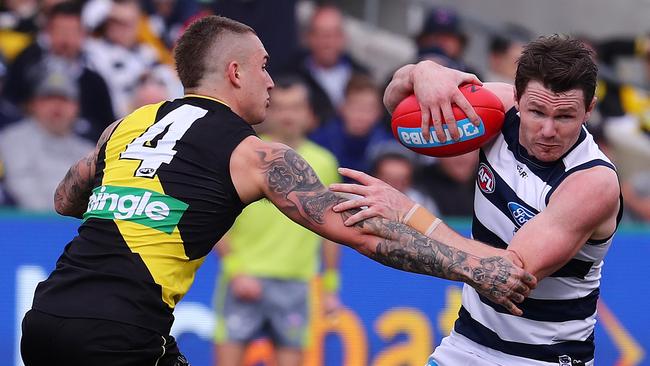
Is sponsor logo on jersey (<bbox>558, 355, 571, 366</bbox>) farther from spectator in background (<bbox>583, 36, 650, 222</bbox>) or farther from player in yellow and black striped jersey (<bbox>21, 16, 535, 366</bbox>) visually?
spectator in background (<bbox>583, 36, 650, 222</bbox>)

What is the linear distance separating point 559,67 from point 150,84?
5.99 meters

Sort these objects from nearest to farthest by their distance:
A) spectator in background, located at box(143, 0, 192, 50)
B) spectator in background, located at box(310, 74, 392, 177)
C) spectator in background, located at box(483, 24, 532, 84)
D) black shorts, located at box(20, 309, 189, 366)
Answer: black shorts, located at box(20, 309, 189, 366)
spectator in background, located at box(310, 74, 392, 177)
spectator in background, located at box(143, 0, 192, 50)
spectator in background, located at box(483, 24, 532, 84)

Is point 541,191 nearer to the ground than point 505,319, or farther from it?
farther from it

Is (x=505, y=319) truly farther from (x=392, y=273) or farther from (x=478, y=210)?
(x=392, y=273)

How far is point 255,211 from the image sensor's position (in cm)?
854

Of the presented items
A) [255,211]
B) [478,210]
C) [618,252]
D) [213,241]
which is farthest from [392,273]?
[213,241]

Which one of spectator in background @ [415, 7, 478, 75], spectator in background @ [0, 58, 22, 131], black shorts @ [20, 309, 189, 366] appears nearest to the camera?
black shorts @ [20, 309, 189, 366]

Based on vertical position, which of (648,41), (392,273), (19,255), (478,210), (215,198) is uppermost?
(648,41)

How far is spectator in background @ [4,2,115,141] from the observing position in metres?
9.84

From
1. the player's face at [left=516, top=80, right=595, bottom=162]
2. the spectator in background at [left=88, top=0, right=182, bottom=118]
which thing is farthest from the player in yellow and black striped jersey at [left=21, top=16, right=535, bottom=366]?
the spectator in background at [left=88, top=0, right=182, bottom=118]

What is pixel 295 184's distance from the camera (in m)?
4.48

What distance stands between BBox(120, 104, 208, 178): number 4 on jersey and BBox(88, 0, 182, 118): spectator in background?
5.74 m

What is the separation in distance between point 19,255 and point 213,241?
4031mm

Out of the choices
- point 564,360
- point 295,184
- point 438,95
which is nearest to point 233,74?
point 295,184
